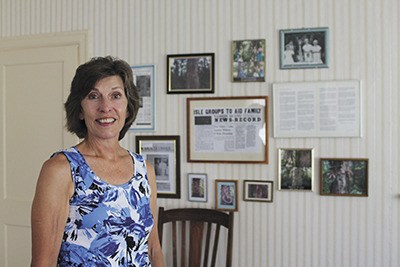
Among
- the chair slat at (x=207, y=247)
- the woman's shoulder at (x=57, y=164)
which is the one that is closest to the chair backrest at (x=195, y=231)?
the chair slat at (x=207, y=247)

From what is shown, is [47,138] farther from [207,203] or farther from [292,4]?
[292,4]

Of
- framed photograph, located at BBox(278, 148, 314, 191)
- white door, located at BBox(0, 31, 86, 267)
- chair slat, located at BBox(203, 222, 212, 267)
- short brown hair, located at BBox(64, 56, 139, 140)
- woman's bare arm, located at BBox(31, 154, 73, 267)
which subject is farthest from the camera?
white door, located at BBox(0, 31, 86, 267)

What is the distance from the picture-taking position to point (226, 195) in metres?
2.79

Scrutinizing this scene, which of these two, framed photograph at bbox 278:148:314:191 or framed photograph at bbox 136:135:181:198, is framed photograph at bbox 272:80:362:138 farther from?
framed photograph at bbox 136:135:181:198

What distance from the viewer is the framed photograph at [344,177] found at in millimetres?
2561

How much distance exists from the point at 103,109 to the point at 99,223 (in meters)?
0.39

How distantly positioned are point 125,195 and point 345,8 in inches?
69.6

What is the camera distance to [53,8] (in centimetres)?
317

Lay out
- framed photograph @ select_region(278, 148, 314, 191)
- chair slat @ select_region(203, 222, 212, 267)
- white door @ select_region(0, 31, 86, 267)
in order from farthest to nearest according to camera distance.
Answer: white door @ select_region(0, 31, 86, 267) < chair slat @ select_region(203, 222, 212, 267) < framed photograph @ select_region(278, 148, 314, 191)

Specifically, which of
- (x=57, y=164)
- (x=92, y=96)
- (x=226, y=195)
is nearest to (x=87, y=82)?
(x=92, y=96)

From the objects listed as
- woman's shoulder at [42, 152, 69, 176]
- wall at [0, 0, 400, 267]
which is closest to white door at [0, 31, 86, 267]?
wall at [0, 0, 400, 267]

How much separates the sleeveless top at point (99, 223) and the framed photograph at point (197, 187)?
1244mm

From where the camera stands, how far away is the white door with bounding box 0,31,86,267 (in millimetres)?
3178

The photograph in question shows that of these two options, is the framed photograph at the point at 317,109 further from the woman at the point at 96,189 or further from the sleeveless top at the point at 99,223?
the sleeveless top at the point at 99,223
